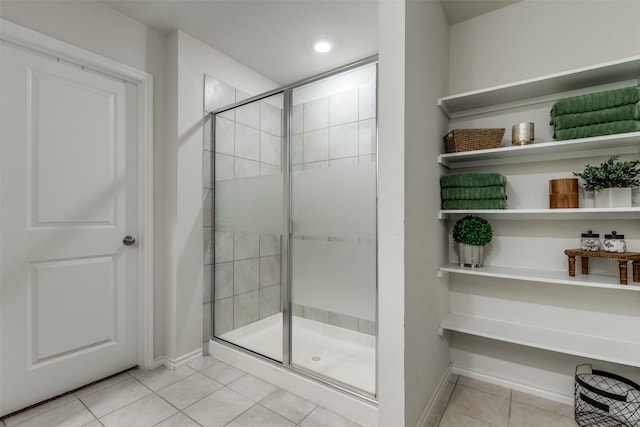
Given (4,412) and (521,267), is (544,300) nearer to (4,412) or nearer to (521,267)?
(521,267)

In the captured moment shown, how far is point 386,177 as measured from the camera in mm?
1339

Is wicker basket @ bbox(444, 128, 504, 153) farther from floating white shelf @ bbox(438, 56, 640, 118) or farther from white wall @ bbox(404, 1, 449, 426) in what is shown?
floating white shelf @ bbox(438, 56, 640, 118)

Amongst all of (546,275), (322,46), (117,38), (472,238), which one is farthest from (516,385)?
(117,38)

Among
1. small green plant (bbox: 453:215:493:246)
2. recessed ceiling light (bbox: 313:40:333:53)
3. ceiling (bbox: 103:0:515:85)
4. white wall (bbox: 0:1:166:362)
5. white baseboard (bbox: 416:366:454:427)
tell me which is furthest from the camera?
recessed ceiling light (bbox: 313:40:333:53)

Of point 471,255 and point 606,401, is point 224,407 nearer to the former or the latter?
point 471,255

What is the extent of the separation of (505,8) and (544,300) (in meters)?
1.78

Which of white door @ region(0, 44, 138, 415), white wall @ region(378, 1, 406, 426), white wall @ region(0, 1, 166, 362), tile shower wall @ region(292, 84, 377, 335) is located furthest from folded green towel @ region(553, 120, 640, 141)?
white door @ region(0, 44, 138, 415)

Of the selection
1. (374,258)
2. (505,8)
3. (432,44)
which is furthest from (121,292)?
(505,8)

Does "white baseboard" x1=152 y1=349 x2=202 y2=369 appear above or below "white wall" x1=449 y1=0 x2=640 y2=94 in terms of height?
below

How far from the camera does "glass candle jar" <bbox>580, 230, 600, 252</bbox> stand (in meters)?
1.51

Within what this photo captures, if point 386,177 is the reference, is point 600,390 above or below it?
below

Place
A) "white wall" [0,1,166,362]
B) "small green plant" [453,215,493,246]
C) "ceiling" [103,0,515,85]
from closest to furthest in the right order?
"white wall" [0,1,166,362] → "small green plant" [453,215,493,246] → "ceiling" [103,0,515,85]

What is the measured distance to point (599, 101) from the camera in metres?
1.41

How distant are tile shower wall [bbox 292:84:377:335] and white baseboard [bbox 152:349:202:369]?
862 millimetres
